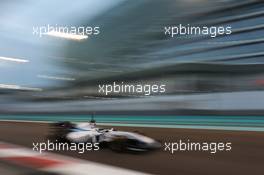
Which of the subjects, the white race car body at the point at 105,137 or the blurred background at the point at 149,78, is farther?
the white race car body at the point at 105,137

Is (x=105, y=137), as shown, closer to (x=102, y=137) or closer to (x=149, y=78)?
(x=102, y=137)

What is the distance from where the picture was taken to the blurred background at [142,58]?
1.38 metres

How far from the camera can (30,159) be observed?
2.02 m

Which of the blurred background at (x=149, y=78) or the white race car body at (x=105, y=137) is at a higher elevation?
the blurred background at (x=149, y=78)

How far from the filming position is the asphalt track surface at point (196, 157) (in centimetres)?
142

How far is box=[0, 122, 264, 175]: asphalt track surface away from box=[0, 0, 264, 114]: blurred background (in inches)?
3.4

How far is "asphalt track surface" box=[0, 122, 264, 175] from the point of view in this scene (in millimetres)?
1415

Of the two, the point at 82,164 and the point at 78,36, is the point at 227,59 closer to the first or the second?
the point at 78,36

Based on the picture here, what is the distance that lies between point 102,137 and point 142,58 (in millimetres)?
356

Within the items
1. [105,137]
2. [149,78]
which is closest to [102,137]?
[105,137]

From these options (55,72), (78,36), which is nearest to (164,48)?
(78,36)

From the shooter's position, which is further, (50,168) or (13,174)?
(13,174)

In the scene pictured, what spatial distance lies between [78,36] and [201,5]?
0.52m

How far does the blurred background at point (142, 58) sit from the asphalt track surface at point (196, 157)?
9 centimetres
